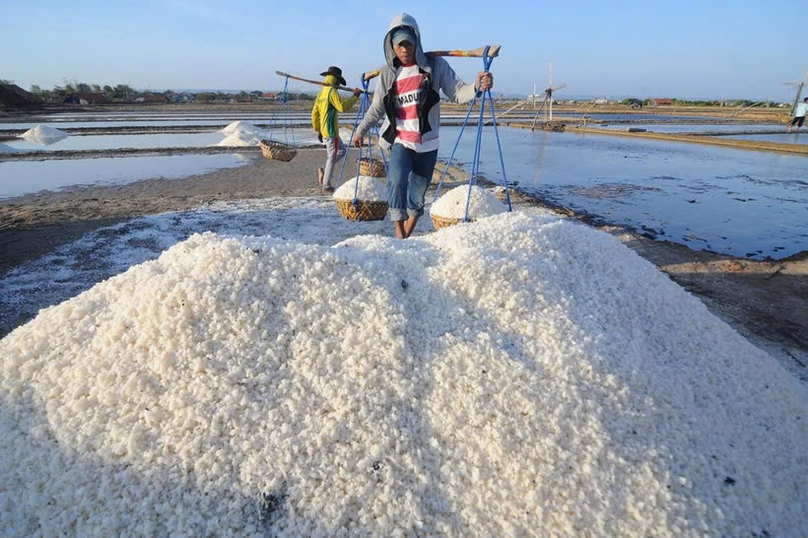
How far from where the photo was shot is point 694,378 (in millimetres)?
1458

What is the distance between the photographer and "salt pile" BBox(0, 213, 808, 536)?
1053 mm

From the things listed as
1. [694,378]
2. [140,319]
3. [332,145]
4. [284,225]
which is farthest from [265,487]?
[332,145]

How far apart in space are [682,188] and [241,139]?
957 cm

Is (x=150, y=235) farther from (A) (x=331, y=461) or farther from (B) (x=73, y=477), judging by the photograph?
(A) (x=331, y=461)

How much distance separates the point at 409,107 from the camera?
8.96 feet

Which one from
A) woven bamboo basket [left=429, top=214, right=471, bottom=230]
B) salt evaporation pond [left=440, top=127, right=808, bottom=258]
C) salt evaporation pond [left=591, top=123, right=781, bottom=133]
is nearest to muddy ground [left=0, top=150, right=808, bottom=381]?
salt evaporation pond [left=440, top=127, right=808, bottom=258]

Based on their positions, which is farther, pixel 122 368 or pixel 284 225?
pixel 284 225

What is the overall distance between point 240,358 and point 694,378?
1426 mm

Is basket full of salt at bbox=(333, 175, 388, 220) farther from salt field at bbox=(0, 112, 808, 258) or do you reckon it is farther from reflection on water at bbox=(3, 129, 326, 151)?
reflection on water at bbox=(3, 129, 326, 151)

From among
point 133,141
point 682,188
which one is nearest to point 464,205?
point 682,188

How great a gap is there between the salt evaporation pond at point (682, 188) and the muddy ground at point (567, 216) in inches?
25.6

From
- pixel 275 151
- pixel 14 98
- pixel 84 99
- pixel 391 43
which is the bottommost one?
pixel 275 151

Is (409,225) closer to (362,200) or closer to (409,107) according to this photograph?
(409,107)

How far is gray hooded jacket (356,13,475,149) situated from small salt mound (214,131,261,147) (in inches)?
327
